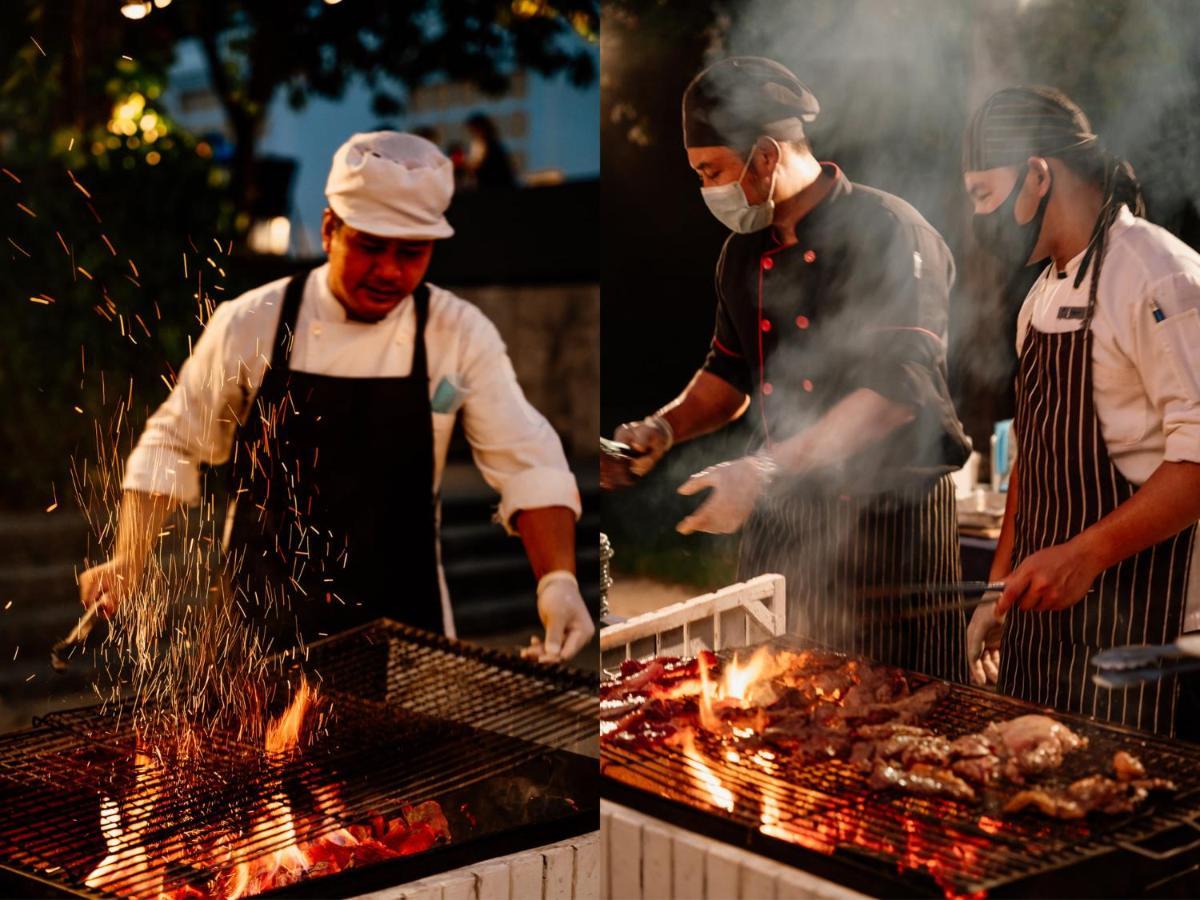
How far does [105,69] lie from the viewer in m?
6.17

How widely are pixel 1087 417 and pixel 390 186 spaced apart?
247 cm

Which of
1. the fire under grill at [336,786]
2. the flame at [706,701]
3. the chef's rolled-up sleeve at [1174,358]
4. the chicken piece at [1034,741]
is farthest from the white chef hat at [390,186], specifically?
the chicken piece at [1034,741]

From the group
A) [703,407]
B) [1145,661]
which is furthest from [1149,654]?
[703,407]

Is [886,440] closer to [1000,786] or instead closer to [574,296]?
[1000,786]

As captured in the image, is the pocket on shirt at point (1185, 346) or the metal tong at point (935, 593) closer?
the pocket on shirt at point (1185, 346)

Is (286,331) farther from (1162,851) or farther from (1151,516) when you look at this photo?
(1162,851)

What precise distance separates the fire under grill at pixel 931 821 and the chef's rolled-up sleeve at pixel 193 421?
1.81 metres

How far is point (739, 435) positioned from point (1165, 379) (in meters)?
1.37

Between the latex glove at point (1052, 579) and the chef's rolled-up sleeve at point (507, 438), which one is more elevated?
the chef's rolled-up sleeve at point (507, 438)

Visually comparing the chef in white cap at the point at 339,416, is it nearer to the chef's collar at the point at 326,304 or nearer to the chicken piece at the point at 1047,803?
the chef's collar at the point at 326,304

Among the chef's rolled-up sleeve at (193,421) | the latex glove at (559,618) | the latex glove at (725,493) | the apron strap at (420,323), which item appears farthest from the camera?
the latex glove at (559,618)

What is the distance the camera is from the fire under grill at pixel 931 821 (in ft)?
10.6

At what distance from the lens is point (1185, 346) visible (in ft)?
12.3

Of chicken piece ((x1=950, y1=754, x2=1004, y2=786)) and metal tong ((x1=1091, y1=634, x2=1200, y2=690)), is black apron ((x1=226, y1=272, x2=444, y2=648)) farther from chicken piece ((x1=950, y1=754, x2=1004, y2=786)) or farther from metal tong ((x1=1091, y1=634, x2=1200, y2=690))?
metal tong ((x1=1091, y1=634, x2=1200, y2=690))
